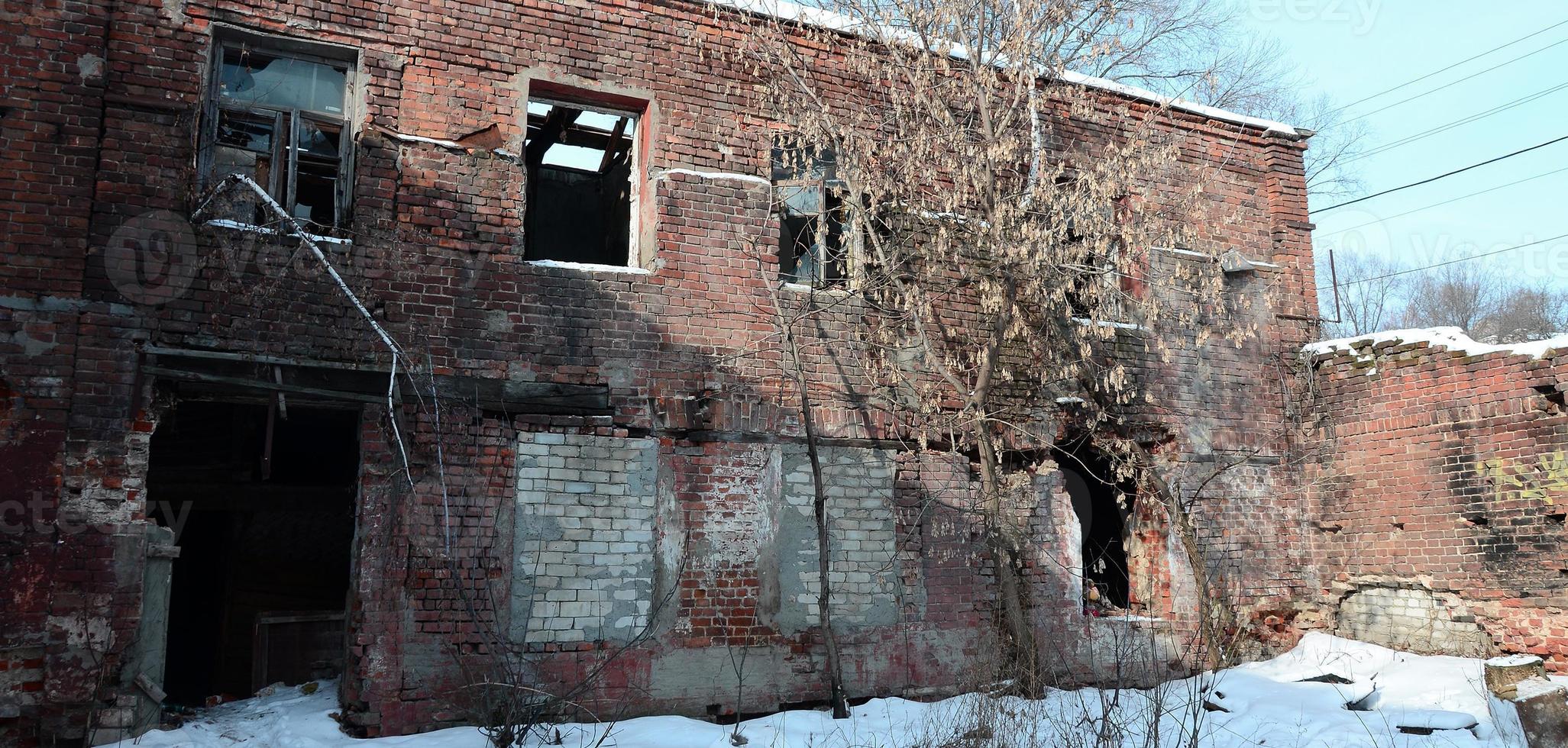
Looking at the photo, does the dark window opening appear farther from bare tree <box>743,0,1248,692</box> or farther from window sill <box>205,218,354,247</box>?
window sill <box>205,218,354,247</box>

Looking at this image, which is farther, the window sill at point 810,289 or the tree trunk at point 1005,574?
the window sill at point 810,289

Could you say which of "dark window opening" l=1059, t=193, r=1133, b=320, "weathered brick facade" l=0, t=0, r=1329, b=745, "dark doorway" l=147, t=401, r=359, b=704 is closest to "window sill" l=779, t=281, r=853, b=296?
"weathered brick facade" l=0, t=0, r=1329, b=745

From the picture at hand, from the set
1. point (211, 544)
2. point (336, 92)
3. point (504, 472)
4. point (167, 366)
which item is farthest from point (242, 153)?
point (211, 544)

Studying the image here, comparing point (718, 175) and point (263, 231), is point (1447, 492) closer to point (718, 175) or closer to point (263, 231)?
point (718, 175)

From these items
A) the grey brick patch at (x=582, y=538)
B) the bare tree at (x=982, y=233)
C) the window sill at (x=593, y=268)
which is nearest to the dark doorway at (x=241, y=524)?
the grey brick patch at (x=582, y=538)

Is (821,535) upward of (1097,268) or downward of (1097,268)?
downward

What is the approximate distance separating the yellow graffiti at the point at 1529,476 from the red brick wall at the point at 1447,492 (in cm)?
1

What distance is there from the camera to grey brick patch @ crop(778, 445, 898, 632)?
302 inches

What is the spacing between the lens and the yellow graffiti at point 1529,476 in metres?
A: 8.39

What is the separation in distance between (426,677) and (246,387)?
225 cm

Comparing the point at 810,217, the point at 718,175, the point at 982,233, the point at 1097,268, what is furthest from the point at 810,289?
the point at 1097,268

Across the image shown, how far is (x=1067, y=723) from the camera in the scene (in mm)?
6074

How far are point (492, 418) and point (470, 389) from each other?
0.81ft

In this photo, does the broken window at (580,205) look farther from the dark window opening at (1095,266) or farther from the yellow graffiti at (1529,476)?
the yellow graffiti at (1529,476)
